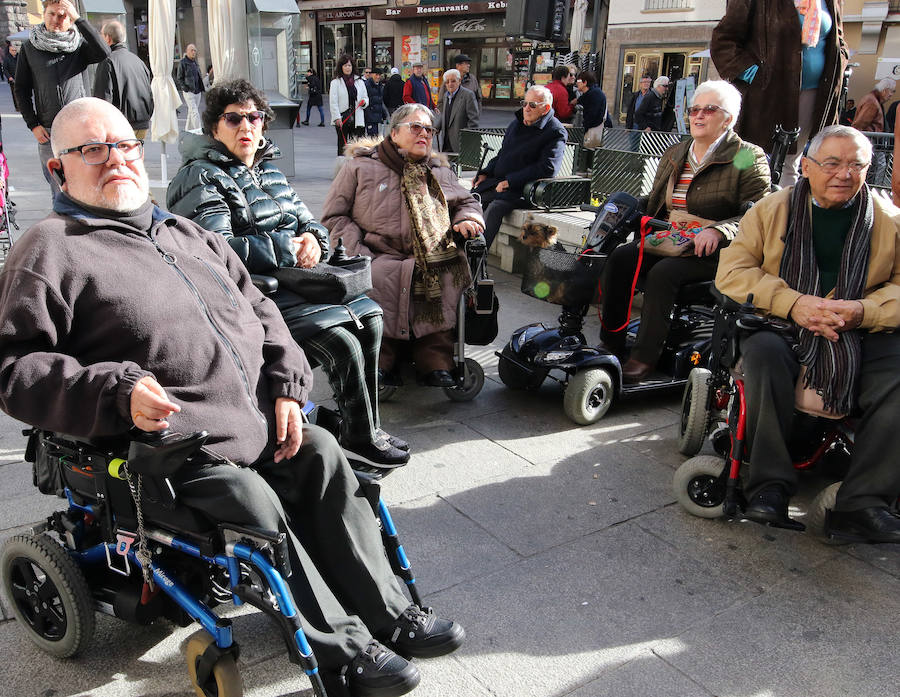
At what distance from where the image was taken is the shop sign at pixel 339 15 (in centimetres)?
3178

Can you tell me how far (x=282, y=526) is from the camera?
7.06 ft

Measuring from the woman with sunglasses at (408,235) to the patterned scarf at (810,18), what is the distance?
2.22 metres

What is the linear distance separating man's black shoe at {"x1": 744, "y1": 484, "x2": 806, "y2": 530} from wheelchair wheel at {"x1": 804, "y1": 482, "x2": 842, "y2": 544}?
0.21 metres

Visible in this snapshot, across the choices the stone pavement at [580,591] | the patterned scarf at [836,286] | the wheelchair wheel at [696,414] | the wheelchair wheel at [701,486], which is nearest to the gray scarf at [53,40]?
the stone pavement at [580,591]

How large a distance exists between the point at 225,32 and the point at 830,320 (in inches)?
321

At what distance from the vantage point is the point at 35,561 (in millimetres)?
2299

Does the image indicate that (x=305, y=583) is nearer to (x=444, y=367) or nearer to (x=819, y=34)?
(x=444, y=367)

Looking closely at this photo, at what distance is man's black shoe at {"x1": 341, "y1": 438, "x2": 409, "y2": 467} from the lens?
3561mm

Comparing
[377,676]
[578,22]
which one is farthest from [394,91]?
[377,676]

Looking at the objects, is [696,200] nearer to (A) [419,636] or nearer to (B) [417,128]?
(B) [417,128]

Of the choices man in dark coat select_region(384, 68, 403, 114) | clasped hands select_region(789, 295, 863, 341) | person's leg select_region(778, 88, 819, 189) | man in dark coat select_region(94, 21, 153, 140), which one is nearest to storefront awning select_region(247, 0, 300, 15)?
man in dark coat select_region(94, 21, 153, 140)

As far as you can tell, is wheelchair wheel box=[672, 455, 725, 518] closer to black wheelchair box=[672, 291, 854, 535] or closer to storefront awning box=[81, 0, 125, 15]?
black wheelchair box=[672, 291, 854, 535]

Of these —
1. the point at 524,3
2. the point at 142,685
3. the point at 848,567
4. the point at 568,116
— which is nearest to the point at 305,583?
the point at 142,685

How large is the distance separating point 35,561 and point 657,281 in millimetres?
3217
